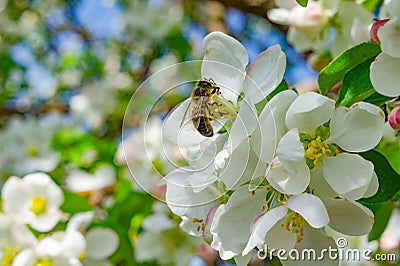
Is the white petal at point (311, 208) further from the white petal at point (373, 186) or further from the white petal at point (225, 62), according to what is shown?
the white petal at point (225, 62)

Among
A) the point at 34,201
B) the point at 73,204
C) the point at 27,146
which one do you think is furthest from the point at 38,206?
the point at 27,146

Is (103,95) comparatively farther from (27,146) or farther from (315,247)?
(315,247)

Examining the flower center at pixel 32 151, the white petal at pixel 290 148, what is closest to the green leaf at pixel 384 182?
the white petal at pixel 290 148

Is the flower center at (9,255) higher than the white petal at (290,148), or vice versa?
the white petal at (290,148)

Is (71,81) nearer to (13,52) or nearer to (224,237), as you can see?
(13,52)

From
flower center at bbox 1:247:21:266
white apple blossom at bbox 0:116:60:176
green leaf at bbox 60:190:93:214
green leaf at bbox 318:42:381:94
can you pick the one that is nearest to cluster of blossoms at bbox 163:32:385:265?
green leaf at bbox 318:42:381:94

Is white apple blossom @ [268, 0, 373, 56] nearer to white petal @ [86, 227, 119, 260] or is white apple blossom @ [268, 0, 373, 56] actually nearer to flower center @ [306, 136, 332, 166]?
flower center @ [306, 136, 332, 166]
